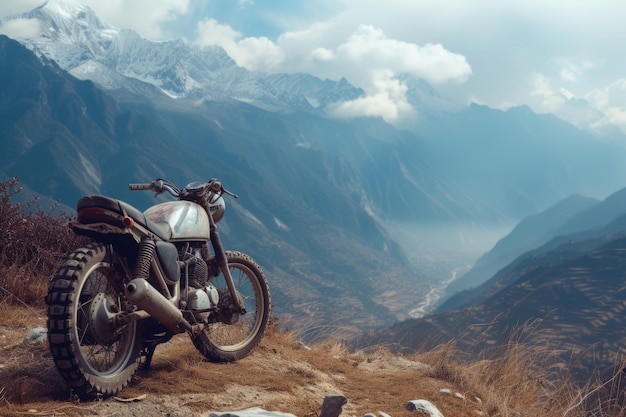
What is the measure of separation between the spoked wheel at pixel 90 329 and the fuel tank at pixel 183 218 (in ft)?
3.11

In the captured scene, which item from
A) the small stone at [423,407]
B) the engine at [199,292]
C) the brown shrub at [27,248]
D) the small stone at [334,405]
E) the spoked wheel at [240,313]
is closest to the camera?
the small stone at [334,405]

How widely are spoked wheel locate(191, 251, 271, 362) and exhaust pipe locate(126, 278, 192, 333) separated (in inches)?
44.6

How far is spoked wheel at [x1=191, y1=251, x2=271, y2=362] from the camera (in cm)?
709

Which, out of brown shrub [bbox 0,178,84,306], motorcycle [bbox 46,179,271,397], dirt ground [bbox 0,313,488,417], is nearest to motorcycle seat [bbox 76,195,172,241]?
motorcycle [bbox 46,179,271,397]

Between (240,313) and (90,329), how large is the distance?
2382 millimetres

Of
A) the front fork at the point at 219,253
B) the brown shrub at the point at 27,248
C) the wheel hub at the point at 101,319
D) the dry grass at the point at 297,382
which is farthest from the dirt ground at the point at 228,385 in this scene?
the front fork at the point at 219,253

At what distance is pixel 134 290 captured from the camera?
5.09 meters

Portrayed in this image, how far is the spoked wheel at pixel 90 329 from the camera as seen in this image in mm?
4676

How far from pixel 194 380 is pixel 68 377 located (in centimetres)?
147

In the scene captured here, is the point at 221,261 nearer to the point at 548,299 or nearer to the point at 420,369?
the point at 420,369

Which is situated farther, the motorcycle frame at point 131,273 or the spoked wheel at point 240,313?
the spoked wheel at point 240,313

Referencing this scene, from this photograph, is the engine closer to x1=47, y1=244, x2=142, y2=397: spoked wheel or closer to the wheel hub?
x1=47, y1=244, x2=142, y2=397: spoked wheel

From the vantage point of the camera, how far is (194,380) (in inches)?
233

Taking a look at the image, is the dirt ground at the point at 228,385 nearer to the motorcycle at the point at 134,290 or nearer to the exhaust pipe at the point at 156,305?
the motorcycle at the point at 134,290
